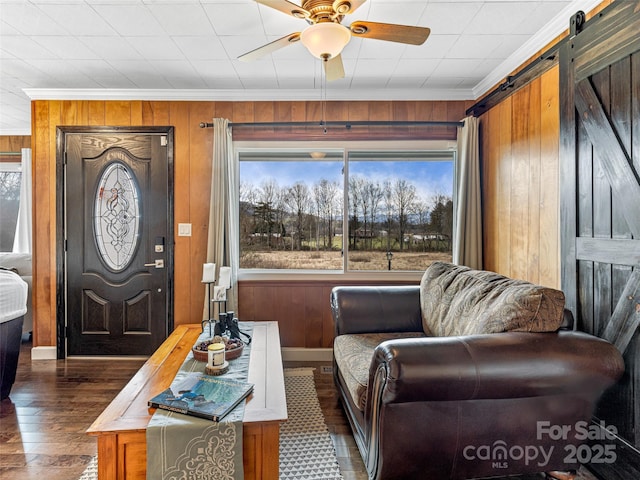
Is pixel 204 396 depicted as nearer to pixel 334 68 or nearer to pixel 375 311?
pixel 375 311

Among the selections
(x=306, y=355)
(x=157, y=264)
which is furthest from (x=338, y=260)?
(x=157, y=264)

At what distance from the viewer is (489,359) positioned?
1441mm

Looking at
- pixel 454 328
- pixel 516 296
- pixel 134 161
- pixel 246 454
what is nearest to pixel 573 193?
pixel 516 296

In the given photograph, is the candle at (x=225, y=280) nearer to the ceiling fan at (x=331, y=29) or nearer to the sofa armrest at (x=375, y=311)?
the sofa armrest at (x=375, y=311)

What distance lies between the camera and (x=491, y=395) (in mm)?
1455

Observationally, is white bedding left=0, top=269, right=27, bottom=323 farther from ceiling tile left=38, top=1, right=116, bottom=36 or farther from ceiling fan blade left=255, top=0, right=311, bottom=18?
ceiling fan blade left=255, top=0, right=311, bottom=18

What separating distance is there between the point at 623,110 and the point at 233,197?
9.54 ft

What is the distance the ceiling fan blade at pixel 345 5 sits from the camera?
5.42 feet

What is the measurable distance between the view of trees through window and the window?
3.69 m

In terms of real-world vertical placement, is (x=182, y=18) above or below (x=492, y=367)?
above

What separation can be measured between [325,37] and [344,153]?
6.52 ft

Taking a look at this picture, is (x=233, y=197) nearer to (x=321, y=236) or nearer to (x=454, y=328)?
(x=321, y=236)

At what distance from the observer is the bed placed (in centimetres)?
259

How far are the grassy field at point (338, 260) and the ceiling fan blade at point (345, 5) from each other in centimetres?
233
